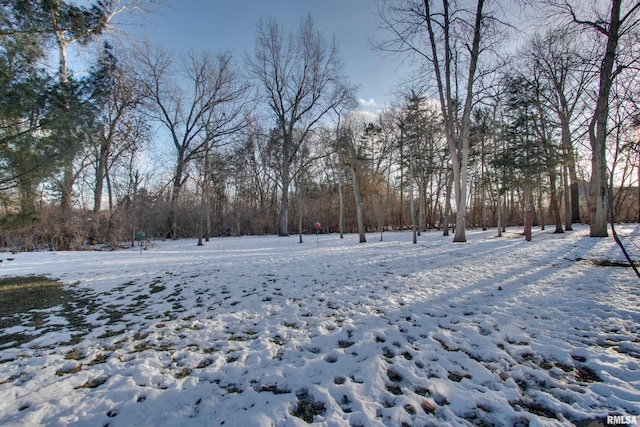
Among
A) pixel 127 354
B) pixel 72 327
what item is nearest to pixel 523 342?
pixel 127 354

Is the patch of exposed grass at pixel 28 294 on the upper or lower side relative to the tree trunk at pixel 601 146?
lower

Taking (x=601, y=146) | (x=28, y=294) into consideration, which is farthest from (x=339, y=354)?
(x=601, y=146)

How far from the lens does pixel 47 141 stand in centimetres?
450

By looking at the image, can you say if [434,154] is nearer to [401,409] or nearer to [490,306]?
[490,306]

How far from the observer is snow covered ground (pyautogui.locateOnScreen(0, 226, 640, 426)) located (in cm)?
186

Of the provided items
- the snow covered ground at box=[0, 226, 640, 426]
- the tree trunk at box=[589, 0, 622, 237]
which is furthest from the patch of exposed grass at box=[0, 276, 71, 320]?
the tree trunk at box=[589, 0, 622, 237]

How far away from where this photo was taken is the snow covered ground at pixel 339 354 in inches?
73.2

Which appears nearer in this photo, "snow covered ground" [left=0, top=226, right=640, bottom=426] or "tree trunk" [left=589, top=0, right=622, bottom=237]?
"snow covered ground" [left=0, top=226, right=640, bottom=426]

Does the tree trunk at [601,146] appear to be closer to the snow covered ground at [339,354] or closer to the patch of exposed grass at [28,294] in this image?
the snow covered ground at [339,354]

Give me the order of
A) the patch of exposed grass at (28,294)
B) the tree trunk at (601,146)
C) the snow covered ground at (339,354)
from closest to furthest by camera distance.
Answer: the snow covered ground at (339,354), the patch of exposed grass at (28,294), the tree trunk at (601,146)

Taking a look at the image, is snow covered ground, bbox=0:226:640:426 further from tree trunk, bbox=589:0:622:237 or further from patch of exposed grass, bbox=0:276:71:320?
tree trunk, bbox=589:0:622:237

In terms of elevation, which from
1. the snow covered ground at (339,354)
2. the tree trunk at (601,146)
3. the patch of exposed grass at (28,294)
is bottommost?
the snow covered ground at (339,354)

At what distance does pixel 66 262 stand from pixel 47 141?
5.57 meters

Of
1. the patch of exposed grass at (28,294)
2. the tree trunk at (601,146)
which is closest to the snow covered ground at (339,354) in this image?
the patch of exposed grass at (28,294)
